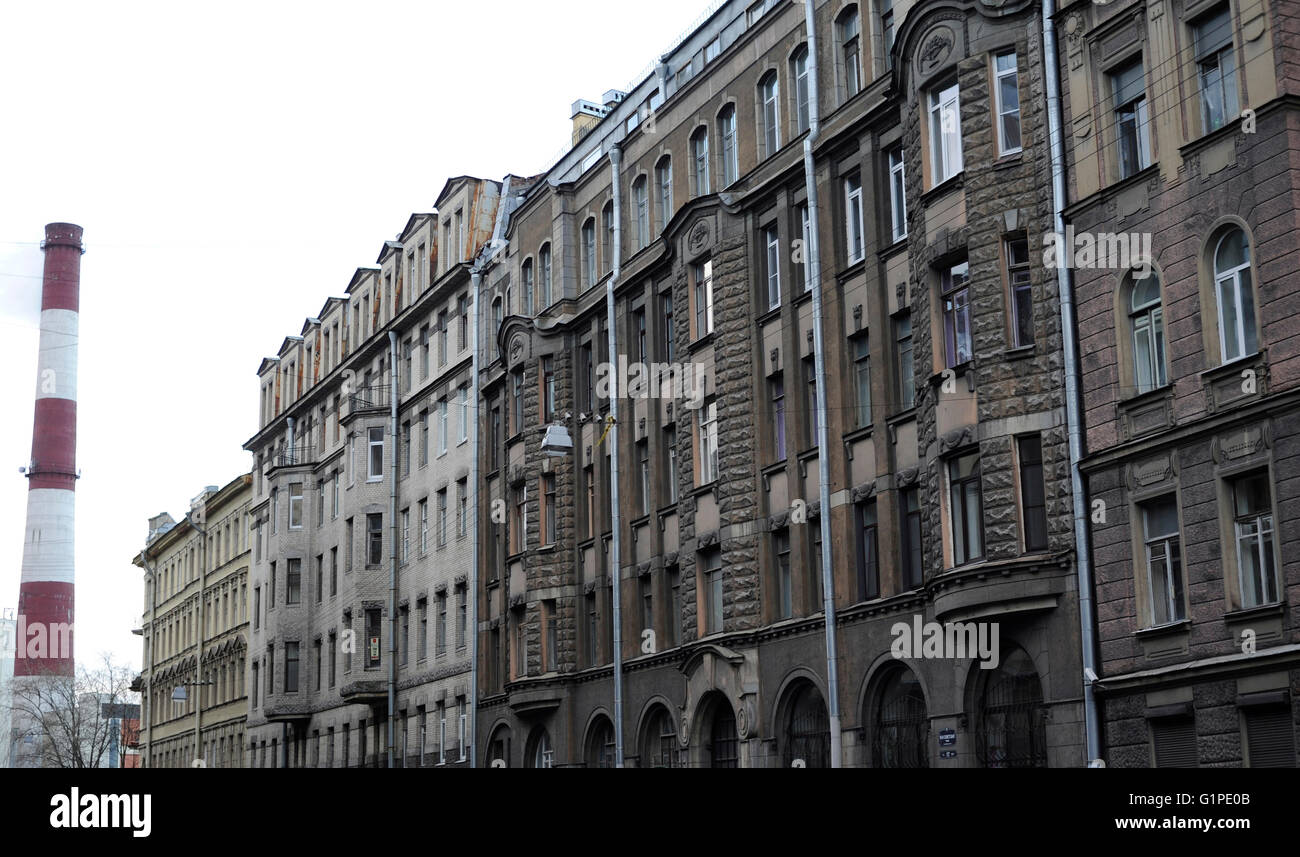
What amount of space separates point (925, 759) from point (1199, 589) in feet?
25.2

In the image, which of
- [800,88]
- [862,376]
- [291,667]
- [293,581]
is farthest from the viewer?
[293,581]

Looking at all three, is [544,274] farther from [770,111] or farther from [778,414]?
[778,414]

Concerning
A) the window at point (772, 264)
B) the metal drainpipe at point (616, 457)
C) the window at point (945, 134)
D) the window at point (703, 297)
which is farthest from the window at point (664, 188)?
the window at point (945, 134)

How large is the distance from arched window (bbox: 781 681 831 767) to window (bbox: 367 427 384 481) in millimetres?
31294

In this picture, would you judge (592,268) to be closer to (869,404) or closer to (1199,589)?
(869,404)

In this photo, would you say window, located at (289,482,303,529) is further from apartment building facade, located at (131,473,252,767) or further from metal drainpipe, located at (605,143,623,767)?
metal drainpipe, located at (605,143,623,767)

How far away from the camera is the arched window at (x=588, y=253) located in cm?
4753

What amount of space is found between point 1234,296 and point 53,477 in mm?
69684

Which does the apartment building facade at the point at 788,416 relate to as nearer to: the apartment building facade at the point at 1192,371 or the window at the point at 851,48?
the window at the point at 851,48

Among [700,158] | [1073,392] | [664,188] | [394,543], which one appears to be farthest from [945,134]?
[394,543]

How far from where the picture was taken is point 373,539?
62406mm
